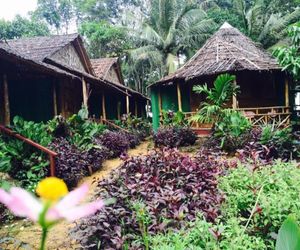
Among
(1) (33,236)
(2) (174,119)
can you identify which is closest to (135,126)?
(2) (174,119)

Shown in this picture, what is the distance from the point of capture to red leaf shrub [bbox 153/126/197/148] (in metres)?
11.8

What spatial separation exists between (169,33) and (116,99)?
6830 millimetres

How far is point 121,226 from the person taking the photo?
3670 millimetres

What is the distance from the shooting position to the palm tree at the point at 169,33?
81.3 feet

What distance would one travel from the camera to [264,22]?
23.5 m

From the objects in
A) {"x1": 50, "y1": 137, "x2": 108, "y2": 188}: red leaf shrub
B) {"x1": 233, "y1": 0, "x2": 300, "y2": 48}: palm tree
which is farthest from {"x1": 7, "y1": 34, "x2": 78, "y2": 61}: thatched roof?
{"x1": 233, "y1": 0, "x2": 300, "y2": 48}: palm tree

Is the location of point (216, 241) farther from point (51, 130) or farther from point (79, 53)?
point (79, 53)

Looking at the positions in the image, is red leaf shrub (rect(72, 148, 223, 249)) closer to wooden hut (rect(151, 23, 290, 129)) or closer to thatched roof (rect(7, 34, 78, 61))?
wooden hut (rect(151, 23, 290, 129))

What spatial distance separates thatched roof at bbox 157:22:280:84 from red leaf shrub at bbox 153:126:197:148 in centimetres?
251

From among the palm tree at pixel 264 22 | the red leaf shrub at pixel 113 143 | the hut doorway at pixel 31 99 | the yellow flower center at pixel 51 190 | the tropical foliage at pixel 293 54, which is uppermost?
the palm tree at pixel 264 22

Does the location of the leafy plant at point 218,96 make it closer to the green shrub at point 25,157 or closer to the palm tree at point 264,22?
the green shrub at point 25,157

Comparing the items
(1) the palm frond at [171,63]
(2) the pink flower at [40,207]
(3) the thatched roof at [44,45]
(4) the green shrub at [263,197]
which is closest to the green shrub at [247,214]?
(4) the green shrub at [263,197]

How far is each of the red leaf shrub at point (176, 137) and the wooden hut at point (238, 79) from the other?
190 cm

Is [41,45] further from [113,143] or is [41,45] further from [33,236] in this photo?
[33,236]
